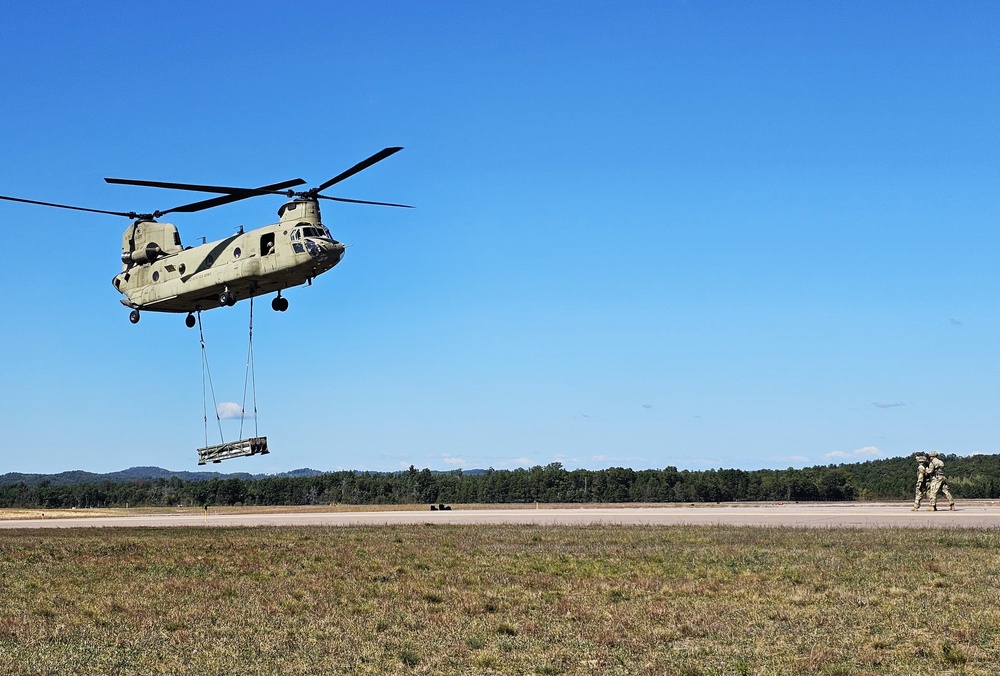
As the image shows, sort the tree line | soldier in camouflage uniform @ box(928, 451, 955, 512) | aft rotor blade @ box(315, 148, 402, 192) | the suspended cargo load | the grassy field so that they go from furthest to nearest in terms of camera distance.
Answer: the tree line → soldier in camouflage uniform @ box(928, 451, 955, 512) → the suspended cargo load → aft rotor blade @ box(315, 148, 402, 192) → the grassy field

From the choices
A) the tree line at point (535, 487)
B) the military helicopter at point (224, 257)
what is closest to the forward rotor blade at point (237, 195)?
the military helicopter at point (224, 257)

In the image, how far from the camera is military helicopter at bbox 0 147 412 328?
35219 mm

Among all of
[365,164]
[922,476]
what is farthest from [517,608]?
[922,476]

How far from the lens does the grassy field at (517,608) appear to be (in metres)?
14.4

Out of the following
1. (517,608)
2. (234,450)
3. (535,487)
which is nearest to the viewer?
(517,608)

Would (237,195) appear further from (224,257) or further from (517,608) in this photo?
(517,608)

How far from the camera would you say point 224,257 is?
123 ft

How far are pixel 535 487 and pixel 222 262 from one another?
124578 mm

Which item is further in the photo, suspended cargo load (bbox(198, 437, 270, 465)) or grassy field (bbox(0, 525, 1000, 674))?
suspended cargo load (bbox(198, 437, 270, 465))

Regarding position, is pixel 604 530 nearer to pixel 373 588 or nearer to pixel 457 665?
pixel 373 588

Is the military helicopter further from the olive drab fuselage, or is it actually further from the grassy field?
the grassy field

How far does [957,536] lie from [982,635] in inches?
706

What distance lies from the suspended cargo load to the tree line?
84503mm

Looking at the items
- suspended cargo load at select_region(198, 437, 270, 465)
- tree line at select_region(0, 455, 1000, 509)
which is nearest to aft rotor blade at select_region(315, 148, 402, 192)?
suspended cargo load at select_region(198, 437, 270, 465)
